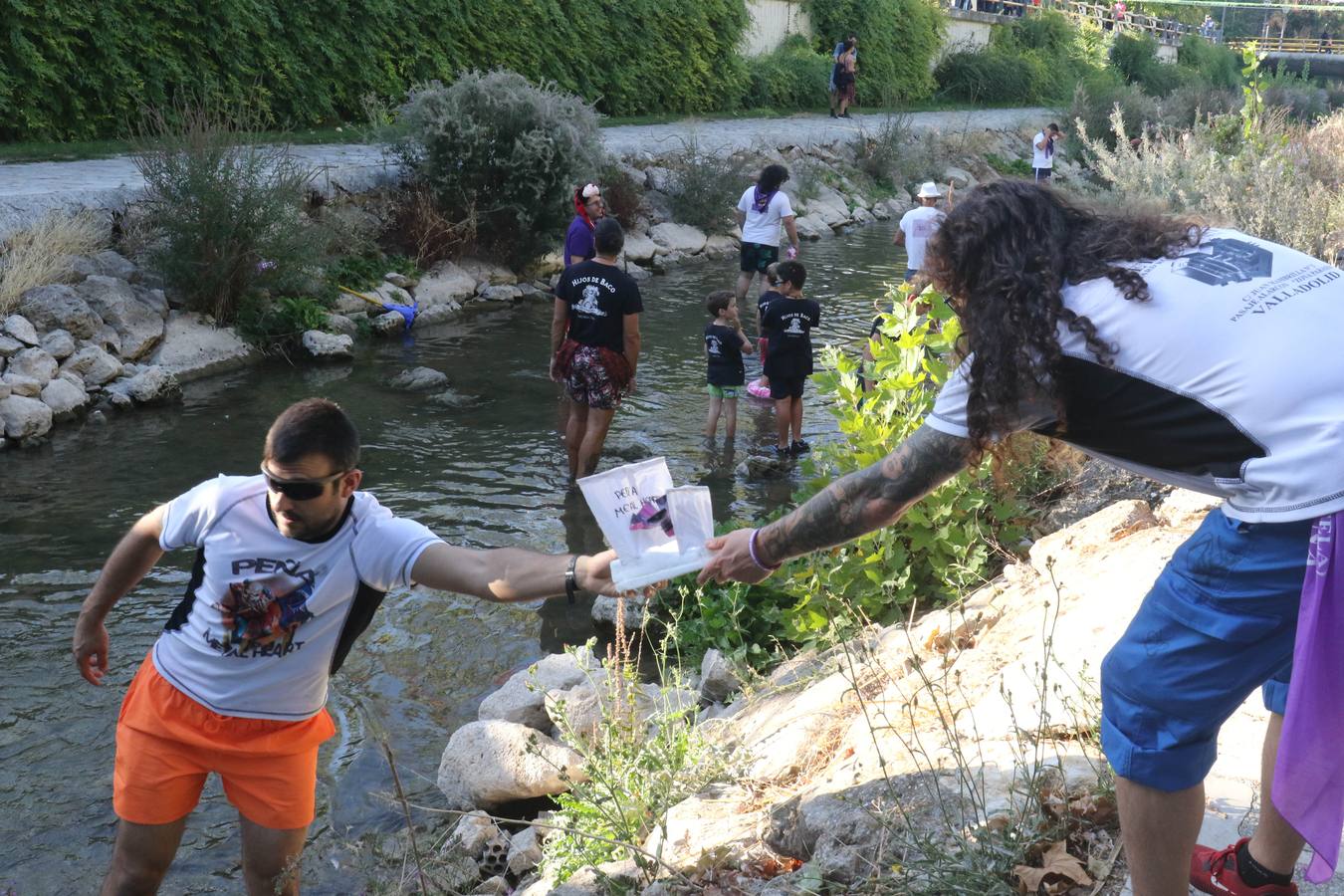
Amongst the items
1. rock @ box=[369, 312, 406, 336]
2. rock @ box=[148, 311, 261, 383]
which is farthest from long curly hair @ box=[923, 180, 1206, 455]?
rock @ box=[369, 312, 406, 336]

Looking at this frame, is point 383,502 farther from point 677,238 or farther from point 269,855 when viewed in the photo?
A: point 677,238

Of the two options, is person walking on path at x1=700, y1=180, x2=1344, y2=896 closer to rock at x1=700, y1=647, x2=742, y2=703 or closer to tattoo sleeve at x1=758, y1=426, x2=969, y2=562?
tattoo sleeve at x1=758, y1=426, x2=969, y2=562

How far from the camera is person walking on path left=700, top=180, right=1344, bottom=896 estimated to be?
2377 millimetres

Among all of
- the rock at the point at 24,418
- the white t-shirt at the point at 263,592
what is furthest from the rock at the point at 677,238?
the white t-shirt at the point at 263,592

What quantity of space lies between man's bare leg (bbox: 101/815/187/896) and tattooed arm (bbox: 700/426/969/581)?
66.8 inches

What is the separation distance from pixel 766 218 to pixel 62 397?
737 cm

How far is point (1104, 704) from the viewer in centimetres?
259

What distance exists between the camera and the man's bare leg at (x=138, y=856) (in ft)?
10.9

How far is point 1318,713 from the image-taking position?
2363 mm

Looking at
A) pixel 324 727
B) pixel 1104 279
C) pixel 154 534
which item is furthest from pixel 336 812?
pixel 1104 279

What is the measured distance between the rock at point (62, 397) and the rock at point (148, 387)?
33 cm

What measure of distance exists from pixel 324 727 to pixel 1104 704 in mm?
2272

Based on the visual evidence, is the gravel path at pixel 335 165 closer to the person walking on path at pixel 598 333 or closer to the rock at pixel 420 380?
the rock at pixel 420 380

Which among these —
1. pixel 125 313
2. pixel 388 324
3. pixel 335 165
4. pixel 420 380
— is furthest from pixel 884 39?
pixel 125 313
